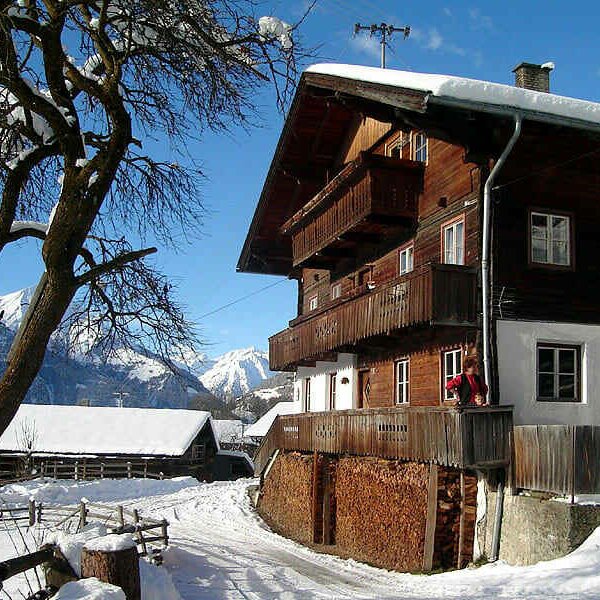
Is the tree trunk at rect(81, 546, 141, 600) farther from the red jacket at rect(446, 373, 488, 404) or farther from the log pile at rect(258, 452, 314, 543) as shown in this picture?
the log pile at rect(258, 452, 314, 543)

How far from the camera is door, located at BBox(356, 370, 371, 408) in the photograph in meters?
21.9

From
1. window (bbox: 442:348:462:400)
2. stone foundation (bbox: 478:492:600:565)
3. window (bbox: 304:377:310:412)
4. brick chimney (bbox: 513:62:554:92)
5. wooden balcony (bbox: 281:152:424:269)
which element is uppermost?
brick chimney (bbox: 513:62:554:92)

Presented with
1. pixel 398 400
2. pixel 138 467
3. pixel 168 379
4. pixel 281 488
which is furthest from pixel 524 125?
pixel 138 467

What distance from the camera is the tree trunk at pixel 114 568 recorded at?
8.28 meters

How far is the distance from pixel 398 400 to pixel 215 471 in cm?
3626

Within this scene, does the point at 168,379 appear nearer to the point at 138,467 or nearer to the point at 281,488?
the point at 281,488

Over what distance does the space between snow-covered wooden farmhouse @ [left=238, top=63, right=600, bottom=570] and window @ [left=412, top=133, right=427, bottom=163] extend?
0.08 m

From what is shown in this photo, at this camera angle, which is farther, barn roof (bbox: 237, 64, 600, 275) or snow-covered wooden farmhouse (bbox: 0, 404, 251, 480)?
snow-covered wooden farmhouse (bbox: 0, 404, 251, 480)

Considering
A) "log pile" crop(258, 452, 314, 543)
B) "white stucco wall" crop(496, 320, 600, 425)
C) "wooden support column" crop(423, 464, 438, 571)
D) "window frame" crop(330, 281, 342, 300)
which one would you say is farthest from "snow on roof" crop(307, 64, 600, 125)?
"log pile" crop(258, 452, 314, 543)

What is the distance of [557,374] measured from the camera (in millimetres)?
16219

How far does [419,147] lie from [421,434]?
8.14m

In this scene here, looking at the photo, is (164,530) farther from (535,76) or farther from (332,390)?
(535,76)

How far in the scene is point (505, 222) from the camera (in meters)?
16.4

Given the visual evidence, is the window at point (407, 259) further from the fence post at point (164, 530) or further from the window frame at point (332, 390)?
the fence post at point (164, 530)
